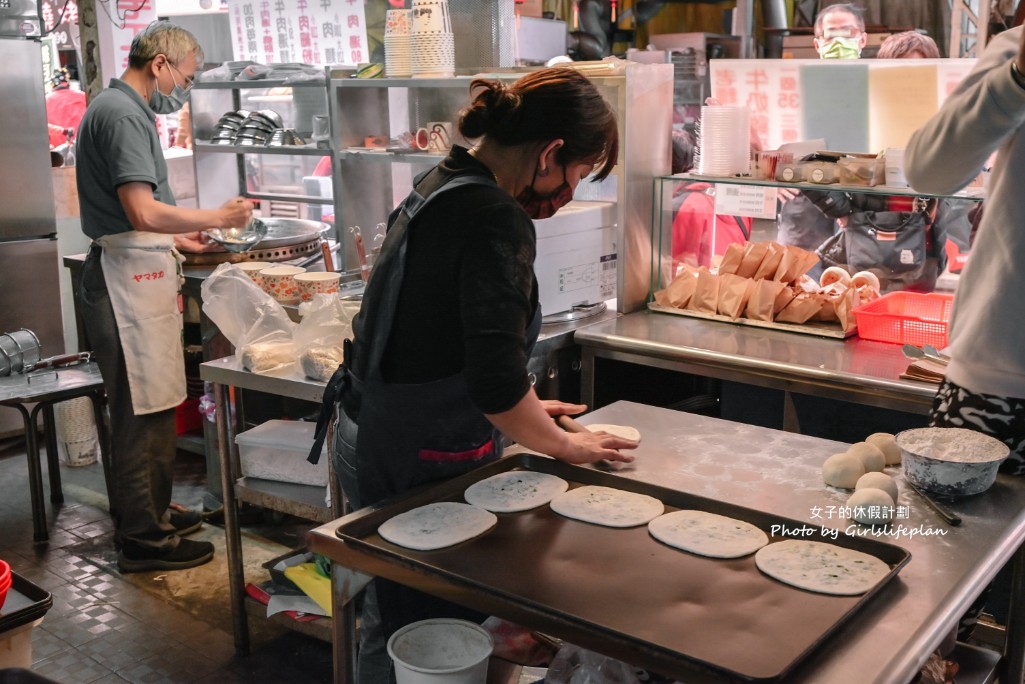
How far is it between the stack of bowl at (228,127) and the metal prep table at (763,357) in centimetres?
238

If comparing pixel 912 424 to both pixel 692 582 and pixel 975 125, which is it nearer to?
pixel 975 125

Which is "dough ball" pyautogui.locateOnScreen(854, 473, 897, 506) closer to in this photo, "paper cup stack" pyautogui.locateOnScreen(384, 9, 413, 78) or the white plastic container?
→ the white plastic container

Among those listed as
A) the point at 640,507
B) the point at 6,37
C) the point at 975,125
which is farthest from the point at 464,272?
the point at 6,37

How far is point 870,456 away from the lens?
192cm

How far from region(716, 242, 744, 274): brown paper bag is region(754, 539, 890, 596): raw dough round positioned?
173 centimetres

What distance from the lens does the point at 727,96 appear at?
5.57 m

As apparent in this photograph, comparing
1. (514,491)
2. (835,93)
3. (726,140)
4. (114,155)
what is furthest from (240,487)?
(835,93)

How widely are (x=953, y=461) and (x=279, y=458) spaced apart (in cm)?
189

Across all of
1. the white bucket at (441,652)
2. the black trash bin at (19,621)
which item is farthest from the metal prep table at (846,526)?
the black trash bin at (19,621)

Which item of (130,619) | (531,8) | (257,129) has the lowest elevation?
(130,619)

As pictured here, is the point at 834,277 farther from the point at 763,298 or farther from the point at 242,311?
the point at 242,311

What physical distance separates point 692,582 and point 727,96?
4459 millimetres

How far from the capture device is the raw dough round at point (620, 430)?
84.2 inches

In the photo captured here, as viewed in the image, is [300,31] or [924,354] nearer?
[924,354]
